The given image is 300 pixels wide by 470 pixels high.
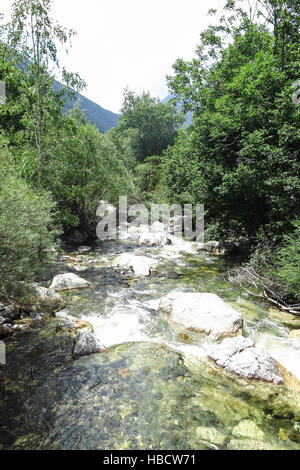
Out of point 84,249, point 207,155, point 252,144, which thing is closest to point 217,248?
point 207,155

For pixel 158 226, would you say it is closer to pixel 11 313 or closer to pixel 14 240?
pixel 11 313

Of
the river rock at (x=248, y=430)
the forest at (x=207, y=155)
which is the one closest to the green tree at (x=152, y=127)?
the forest at (x=207, y=155)

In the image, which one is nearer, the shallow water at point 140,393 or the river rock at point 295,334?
the shallow water at point 140,393

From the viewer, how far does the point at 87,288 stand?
9859mm

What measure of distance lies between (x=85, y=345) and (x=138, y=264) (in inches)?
252

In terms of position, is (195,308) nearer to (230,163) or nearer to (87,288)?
(87,288)

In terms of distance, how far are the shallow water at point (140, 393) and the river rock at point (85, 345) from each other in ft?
0.60

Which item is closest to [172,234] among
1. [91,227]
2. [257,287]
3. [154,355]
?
[91,227]

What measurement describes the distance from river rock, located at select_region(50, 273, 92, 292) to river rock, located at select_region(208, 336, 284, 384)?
5.70 meters

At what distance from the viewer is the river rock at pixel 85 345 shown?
19.2 ft

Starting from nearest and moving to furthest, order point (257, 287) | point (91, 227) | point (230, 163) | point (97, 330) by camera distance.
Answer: point (97, 330), point (257, 287), point (230, 163), point (91, 227)

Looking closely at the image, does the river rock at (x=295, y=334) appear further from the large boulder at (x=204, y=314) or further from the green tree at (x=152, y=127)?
the green tree at (x=152, y=127)

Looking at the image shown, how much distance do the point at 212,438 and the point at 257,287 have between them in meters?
6.34

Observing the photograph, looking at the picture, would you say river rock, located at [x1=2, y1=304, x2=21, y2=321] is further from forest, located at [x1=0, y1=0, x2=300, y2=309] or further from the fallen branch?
the fallen branch
